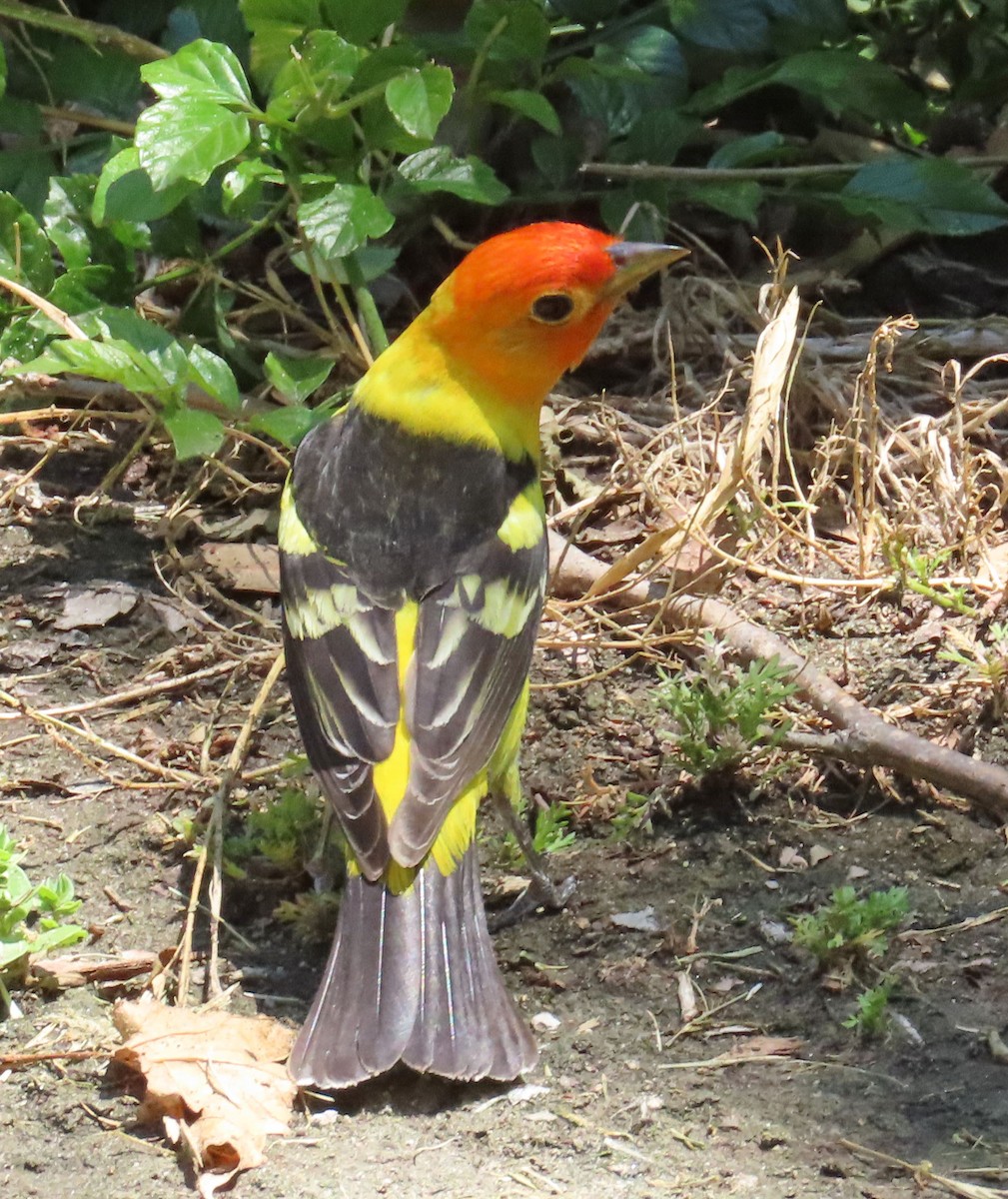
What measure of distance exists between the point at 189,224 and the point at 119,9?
47.9 inches

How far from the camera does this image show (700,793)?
365 centimetres

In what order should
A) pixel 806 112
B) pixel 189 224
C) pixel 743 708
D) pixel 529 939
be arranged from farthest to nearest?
pixel 806 112 < pixel 189 224 < pixel 743 708 < pixel 529 939

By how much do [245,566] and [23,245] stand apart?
3.80ft

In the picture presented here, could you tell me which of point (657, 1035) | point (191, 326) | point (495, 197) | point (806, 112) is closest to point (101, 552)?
point (191, 326)

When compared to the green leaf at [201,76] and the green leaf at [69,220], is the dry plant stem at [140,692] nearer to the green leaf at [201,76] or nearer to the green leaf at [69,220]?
the green leaf at [69,220]

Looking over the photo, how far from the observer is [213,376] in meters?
4.18

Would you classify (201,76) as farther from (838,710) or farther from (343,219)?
(838,710)

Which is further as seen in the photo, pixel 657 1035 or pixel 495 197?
pixel 495 197

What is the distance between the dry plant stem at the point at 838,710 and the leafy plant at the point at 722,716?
0.38 ft

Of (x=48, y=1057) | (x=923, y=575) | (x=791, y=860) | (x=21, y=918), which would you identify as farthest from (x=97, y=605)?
(x=923, y=575)

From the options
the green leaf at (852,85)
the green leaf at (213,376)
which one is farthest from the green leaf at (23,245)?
the green leaf at (852,85)

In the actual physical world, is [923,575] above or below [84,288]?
below

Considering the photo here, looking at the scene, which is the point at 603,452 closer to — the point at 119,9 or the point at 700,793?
the point at 700,793

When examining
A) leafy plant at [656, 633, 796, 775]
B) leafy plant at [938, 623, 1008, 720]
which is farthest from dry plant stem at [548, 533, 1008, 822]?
leafy plant at [938, 623, 1008, 720]
